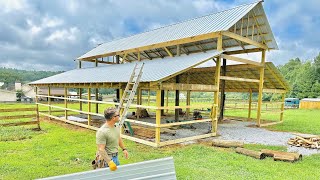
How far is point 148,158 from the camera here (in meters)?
7.58

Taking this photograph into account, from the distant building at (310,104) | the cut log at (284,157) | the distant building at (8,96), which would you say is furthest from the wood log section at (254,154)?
the distant building at (8,96)

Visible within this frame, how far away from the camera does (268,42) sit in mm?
14391

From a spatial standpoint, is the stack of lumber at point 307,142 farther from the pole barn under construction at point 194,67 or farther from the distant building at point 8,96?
the distant building at point 8,96

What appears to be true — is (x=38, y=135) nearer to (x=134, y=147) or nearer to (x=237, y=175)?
(x=134, y=147)

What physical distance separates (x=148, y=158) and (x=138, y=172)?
14.0 ft

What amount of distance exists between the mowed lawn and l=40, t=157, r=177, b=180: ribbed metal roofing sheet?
7.88 ft

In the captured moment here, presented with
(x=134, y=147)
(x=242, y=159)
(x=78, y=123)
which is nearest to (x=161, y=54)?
(x=78, y=123)

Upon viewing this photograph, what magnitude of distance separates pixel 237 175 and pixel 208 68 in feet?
36.6

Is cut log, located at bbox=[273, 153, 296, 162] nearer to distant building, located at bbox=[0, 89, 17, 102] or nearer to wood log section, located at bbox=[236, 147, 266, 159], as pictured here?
wood log section, located at bbox=[236, 147, 266, 159]

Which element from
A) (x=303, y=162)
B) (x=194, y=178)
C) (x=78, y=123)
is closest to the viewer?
(x=194, y=178)

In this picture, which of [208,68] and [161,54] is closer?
[208,68]

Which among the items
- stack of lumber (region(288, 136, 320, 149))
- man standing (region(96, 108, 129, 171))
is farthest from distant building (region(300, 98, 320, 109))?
man standing (region(96, 108, 129, 171))

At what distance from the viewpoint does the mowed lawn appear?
621 cm

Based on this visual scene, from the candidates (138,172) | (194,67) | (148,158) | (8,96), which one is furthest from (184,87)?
(8,96)
